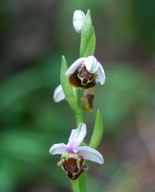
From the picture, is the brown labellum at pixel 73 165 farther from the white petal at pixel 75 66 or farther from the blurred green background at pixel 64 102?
the blurred green background at pixel 64 102

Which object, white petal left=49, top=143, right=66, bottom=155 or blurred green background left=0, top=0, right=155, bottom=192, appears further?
blurred green background left=0, top=0, right=155, bottom=192

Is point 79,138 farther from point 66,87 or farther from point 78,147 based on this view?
point 66,87

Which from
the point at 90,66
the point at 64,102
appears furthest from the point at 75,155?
the point at 64,102

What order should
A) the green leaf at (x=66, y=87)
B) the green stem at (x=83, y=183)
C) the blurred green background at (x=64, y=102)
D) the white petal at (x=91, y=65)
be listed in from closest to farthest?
the white petal at (x=91, y=65), the green leaf at (x=66, y=87), the green stem at (x=83, y=183), the blurred green background at (x=64, y=102)

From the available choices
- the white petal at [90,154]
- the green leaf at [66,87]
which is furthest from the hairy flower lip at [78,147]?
the green leaf at [66,87]

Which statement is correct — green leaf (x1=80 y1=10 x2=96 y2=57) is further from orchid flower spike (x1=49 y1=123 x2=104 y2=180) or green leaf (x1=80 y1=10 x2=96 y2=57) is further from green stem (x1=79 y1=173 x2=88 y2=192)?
green stem (x1=79 y1=173 x2=88 y2=192)

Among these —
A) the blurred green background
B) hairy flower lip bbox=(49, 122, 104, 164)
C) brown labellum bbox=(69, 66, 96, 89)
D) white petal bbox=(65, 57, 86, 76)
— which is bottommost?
hairy flower lip bbox=(49, 122, 104, 164)

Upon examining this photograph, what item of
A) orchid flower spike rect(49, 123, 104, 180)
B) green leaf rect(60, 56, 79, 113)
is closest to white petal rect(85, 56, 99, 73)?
green leaf rect(60, 56, 79, 113)
